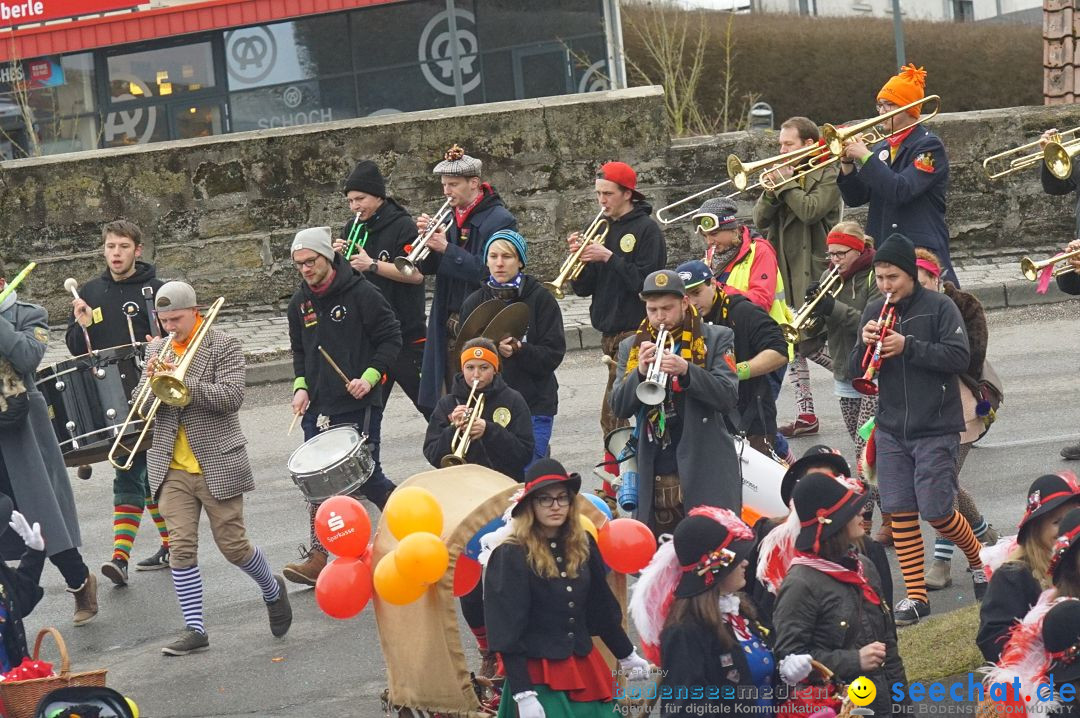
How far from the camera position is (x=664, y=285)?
23.7 ft

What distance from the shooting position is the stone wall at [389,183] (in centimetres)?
1551

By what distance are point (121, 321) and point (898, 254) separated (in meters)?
4.50

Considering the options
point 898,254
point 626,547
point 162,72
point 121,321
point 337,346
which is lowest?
point 626,547

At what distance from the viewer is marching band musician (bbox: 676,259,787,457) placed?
804 centimetres

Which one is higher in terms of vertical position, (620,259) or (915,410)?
(620,259)

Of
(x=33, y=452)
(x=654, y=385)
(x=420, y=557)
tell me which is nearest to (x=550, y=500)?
(x=420, y=557)

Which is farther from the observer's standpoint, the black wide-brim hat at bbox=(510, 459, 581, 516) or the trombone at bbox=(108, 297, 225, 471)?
Result: the trombone at bbox=(108, 297, 225, 471)

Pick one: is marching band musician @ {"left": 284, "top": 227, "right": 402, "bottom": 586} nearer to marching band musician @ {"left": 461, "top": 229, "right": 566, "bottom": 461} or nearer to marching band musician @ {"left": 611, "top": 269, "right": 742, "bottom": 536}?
marching band musician @ {"left": 461, "top": 229, "right": 566, "bottom": 461}

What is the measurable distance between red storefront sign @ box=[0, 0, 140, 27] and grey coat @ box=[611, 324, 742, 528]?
2030cm

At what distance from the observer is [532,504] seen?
19.6ft

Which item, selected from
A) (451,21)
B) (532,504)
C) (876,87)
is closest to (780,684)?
(532,504)

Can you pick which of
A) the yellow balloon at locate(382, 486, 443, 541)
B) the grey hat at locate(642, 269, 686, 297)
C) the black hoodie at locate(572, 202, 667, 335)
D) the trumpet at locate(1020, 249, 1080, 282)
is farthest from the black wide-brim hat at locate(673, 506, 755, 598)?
the trumpet at locate(1020, 249, 1080, 282)

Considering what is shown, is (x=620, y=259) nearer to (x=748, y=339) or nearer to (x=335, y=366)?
(x=748, y=339)

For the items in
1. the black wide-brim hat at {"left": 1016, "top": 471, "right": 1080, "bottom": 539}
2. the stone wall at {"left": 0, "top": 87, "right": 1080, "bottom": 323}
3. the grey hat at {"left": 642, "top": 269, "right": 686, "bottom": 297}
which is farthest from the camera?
the stone wall at {"left": 0, "top": 87, "right": 1080, "bottom": 323}
